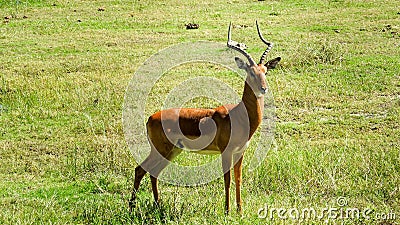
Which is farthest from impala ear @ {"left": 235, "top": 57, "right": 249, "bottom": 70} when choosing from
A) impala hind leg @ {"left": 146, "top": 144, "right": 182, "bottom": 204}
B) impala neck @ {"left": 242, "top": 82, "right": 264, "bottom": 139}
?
impala hind leg @ {"left": 146, "top": 144, "right": 182, "bottom": 204}

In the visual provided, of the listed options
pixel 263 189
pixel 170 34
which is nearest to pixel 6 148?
pixel 263 189

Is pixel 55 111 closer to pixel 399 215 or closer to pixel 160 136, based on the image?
pixel 160 136

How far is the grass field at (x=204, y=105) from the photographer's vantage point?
18.9 ft

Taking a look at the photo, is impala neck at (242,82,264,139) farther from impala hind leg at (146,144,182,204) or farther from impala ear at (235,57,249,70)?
impala hind leg at (146,144,182,204)

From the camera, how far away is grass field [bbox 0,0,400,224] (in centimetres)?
576

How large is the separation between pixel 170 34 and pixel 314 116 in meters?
7.56
